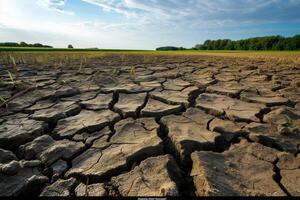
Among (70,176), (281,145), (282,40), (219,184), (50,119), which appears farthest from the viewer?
(282,40)

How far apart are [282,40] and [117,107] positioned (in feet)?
95.2

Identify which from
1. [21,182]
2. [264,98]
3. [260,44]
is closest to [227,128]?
[264,98]

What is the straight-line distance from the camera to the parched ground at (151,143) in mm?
1431

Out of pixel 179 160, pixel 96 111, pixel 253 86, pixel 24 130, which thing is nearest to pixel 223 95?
pixel 253 86

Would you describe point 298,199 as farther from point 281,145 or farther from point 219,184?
point 281,145

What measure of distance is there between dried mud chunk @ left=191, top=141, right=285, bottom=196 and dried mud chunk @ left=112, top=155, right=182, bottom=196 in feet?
0.43

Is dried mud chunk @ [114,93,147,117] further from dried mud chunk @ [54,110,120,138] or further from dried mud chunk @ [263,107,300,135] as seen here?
dried mud chunk @ [263,107,300,135]

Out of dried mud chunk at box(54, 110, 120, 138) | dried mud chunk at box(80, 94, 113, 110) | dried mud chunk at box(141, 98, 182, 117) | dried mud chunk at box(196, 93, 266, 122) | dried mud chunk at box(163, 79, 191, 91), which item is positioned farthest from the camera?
dried mud chunk at box(163, 79, 191, 91)

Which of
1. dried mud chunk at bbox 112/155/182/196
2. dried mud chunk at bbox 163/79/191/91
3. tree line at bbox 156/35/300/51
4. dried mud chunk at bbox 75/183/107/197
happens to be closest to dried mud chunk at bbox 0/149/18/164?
dried mud chunk at bbox 75/183/107/197

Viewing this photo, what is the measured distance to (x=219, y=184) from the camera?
1.40 meters

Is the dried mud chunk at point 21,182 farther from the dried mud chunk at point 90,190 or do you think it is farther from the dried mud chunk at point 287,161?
the dried mud chunk at point 287,161

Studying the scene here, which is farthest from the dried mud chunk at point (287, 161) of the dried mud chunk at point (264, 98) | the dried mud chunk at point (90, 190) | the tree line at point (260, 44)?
the tree line at point (260, 44)

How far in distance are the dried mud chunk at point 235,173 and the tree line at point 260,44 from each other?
26.2 metres

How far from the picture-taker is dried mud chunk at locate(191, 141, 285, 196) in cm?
135
